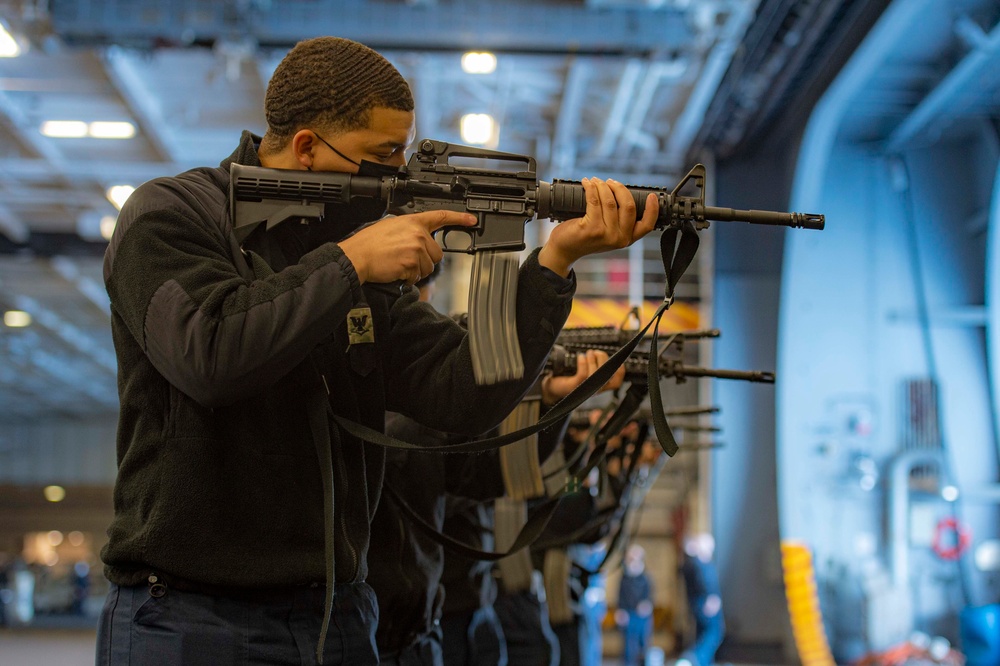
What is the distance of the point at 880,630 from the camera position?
10.2 metres

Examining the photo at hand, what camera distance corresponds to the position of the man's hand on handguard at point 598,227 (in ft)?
5.64

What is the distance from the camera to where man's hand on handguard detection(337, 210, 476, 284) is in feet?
A: 5.13

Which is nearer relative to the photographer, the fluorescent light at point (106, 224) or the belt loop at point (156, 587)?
the belt loop at point (156, 587)

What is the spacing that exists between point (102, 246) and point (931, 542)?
453 inches

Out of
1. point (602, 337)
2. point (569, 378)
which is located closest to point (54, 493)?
point (602, 337)

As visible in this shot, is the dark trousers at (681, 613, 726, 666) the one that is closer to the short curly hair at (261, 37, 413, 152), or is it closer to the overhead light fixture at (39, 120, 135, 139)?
the overhead light fixture at (39, 120, 135, 139)

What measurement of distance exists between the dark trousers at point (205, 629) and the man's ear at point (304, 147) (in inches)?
30.3

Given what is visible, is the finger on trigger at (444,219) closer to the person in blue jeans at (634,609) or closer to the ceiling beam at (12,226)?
the person in blue jeans at (634,609)

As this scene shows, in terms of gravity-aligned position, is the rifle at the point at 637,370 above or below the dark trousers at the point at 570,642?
above

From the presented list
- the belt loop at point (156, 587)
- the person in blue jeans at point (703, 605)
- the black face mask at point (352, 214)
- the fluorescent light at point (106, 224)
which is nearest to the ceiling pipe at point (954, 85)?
the person in blue jeans at point (703, 605)

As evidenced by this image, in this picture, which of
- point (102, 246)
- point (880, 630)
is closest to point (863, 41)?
point (880, 630)

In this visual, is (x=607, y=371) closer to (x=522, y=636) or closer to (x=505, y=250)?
(x=505, y=250)

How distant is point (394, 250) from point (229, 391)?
13.4 inches

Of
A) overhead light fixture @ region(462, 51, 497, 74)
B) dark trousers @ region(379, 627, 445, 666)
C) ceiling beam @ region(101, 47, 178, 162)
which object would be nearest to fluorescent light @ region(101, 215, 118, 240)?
ceiling beam @ region(101, 47, 178, 162)
